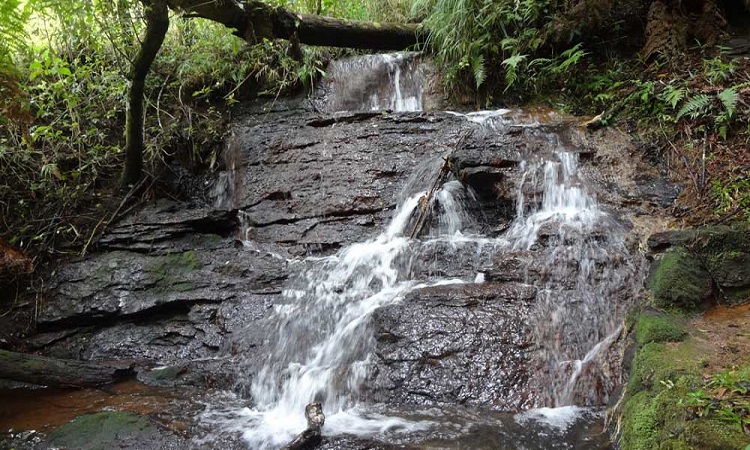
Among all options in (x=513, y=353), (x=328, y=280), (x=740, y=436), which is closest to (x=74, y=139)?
(x=328, y=280)

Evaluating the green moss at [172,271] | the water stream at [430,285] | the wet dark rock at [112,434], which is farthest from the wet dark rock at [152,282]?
the wet dark rock at [112,434]

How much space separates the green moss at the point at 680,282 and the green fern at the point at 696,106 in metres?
2.14

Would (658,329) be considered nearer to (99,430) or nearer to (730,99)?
(730,99)

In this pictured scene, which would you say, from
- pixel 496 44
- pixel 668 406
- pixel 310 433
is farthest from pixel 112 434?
pixel 496 44

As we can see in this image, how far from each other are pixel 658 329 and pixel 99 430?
12.9ft

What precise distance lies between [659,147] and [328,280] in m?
4.02

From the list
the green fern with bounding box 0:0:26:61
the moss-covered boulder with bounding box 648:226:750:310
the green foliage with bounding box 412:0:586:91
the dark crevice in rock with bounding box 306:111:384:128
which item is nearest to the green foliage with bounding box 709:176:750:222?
the moss-covered boulder with bounding box 648:226:750:310

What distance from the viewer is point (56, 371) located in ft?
13.6

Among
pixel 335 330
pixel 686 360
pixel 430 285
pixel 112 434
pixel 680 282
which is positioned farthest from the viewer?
pixel 430 285

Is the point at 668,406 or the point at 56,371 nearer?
the point at 668,406

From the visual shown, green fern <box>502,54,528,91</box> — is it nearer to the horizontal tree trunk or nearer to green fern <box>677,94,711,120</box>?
the horizontal tree trunk

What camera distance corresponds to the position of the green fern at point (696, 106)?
202 inches

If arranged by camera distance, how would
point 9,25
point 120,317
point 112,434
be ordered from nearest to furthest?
point 112,434 < point 9,25 < point 120,317

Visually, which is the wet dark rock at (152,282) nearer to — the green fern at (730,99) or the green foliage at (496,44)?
the green foliage at (496,44)
